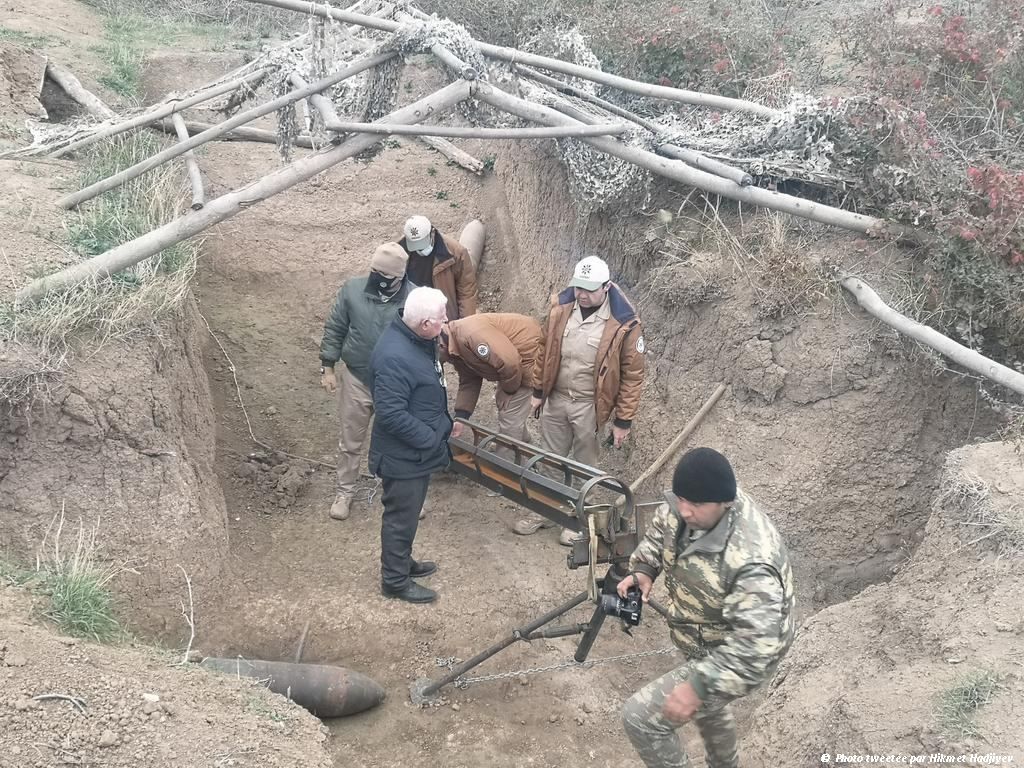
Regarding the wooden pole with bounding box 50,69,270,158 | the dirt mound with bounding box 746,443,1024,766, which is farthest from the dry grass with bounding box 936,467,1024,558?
the wooden pole with bounding box 50,69,270,158

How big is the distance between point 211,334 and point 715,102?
4625mm

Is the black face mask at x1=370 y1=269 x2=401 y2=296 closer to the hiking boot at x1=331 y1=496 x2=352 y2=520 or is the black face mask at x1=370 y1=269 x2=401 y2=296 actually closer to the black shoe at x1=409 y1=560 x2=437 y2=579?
the hiking boot at x1=331 y1=496 x2=352 y2=520

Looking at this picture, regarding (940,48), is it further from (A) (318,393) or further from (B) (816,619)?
(A) (318,393)

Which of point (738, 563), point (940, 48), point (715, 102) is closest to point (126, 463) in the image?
point (738, 563)

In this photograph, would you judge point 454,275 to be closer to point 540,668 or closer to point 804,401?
point 804,401

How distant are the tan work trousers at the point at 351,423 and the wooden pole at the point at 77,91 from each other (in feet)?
13.0

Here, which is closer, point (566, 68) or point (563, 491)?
point (563, 491)

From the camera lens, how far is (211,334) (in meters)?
7.55

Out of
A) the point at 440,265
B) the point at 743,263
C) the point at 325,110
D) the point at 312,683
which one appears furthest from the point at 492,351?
the point at 312,683

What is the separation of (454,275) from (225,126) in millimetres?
2034

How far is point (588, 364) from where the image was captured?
5828 mm

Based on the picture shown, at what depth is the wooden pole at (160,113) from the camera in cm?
621

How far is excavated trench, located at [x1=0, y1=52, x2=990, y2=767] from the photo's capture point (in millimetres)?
4824

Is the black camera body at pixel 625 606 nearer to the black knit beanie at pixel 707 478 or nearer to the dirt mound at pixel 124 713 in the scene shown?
the black knit beanie at pixel 707 478
